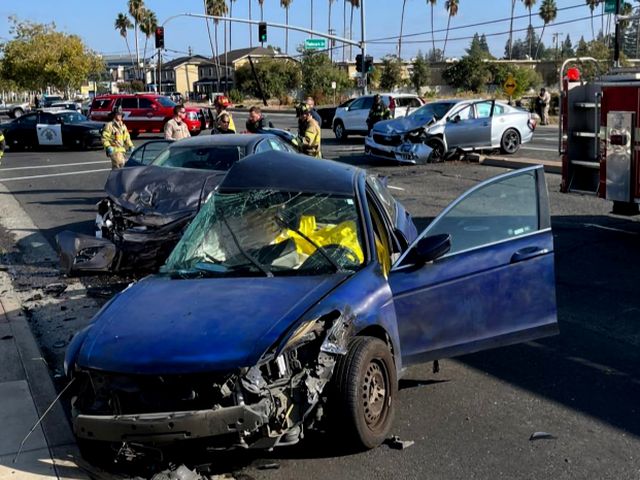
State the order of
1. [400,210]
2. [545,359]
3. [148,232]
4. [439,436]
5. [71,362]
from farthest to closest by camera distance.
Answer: [148,232]
[400,210]
[545,359]
[439,436]
[71,362]

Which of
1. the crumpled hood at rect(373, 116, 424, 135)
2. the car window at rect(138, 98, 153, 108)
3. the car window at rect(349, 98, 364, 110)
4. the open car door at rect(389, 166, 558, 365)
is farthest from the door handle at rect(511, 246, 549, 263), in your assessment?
the car window at rect(138, 98, 153, 108)

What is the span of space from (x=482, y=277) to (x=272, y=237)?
4.55 ft

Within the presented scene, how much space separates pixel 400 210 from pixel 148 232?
3.58m

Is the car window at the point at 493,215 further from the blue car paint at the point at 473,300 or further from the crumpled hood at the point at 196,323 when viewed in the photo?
the crumpled hood at the point at 196,323

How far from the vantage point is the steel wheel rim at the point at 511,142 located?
20587 mm

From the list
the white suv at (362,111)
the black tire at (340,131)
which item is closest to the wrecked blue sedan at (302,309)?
the white suv at (362,111)

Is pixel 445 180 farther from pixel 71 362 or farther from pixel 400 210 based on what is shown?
pixel 71 362

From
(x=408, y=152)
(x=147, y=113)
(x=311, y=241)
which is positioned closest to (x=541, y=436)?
(x=311, y=241)

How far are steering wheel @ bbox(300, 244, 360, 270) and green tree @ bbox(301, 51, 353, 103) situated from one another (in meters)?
61.5

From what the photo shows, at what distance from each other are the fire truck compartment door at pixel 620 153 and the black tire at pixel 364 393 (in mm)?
5562

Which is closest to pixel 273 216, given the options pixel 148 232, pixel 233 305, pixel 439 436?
pixel 233 305

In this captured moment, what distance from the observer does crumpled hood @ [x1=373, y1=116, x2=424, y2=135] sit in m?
19.6

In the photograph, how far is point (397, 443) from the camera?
4371 millimetres

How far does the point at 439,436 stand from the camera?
14.7 ft
